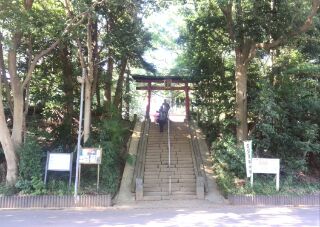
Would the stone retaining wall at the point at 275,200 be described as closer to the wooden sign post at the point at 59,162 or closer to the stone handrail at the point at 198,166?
the stone handrail at the point at 198,166

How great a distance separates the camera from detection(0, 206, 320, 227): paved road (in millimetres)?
10414

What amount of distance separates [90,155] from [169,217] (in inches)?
157

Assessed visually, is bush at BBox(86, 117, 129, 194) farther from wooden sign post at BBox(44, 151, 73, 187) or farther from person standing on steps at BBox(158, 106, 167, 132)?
person standing on steps at BBox(158, 106, 167, 132)

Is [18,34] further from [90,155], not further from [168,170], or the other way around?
[168,170]

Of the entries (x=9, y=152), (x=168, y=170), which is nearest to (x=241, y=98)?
(x=168, y=170)

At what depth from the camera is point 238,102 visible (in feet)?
54.6

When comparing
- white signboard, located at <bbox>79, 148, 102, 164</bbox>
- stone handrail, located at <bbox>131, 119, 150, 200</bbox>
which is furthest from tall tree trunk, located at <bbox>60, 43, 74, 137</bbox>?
white signboard, located at <bbox>79, 148, 102, 164</bbox>

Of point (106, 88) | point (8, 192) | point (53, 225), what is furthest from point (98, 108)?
point (53, 225)

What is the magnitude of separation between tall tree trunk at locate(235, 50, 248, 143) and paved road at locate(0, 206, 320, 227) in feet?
13.7

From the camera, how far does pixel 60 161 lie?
46.0 ft

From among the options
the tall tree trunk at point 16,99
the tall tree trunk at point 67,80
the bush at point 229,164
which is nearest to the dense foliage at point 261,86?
the bush at point 229,164

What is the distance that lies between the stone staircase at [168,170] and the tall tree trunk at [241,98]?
2570 millimetres

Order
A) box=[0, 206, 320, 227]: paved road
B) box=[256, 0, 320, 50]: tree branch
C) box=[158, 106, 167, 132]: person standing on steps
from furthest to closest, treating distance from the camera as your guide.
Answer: box=[158, 106, 167, 132]: person standing on steps < box=[256, 0, 320, 50]: tree branch < box=[0, 206, 320, 227]: paved road

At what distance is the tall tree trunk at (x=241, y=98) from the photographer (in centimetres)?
1648
